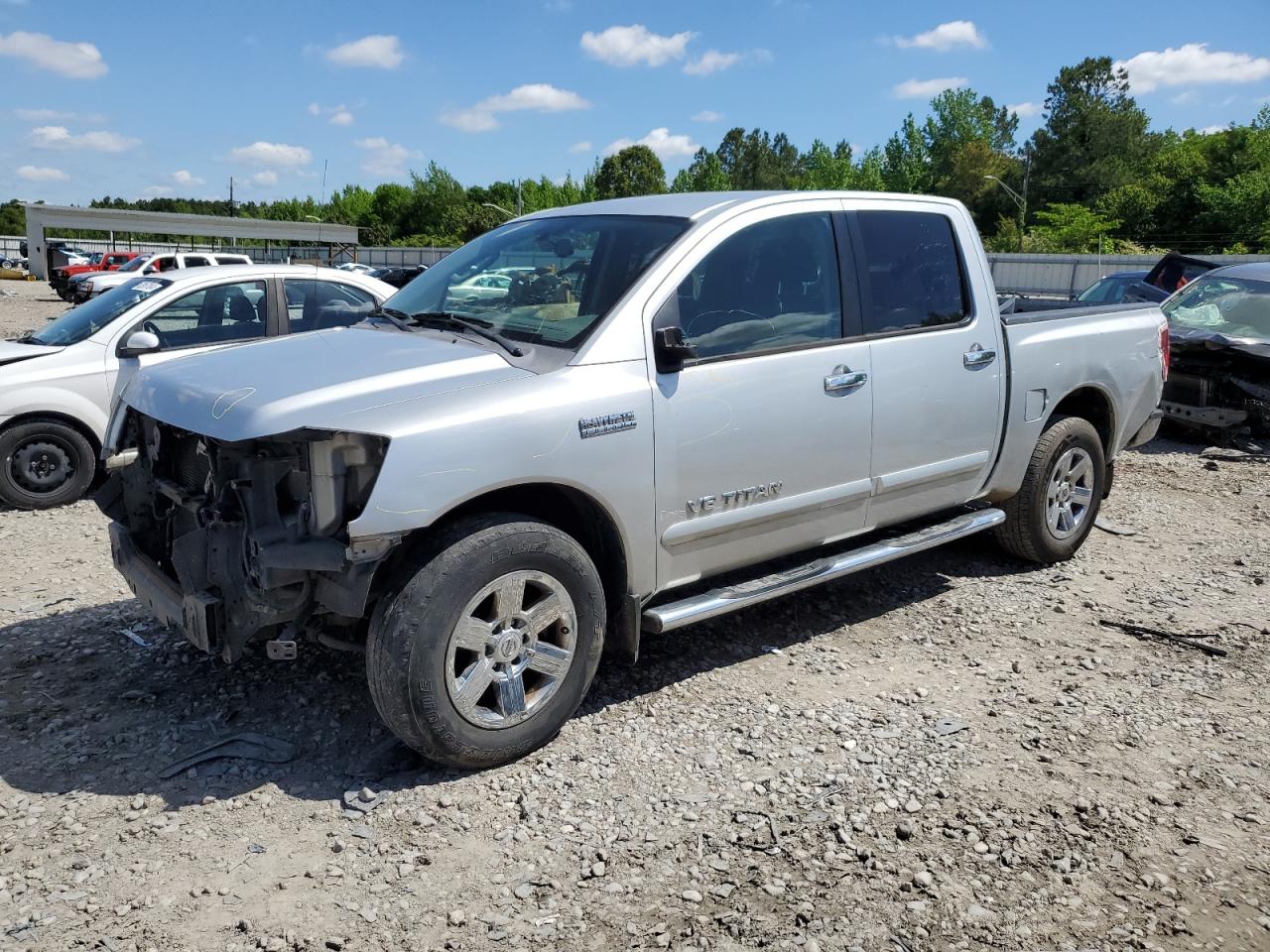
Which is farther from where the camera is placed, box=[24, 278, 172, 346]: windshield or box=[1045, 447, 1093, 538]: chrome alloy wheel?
box=[24, 278, 172, 346]: windshield

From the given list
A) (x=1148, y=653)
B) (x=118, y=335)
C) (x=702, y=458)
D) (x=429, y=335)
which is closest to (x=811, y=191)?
(x=702, y=458)

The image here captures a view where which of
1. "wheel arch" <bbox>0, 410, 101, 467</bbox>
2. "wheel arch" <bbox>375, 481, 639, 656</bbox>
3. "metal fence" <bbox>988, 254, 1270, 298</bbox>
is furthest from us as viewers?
"metal fence" <bbox>988, 254, 1270, 298</bbox>

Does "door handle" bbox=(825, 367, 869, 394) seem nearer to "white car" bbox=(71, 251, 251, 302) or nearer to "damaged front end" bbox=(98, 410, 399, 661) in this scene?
"damaged front end" bbox=(98, 410, 399, 661)

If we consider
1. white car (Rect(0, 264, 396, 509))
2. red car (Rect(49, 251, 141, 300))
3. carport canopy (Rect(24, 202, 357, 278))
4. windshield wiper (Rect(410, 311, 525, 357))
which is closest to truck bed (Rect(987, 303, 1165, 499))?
windshield wiper (Rect(410, 311, 525, 357))

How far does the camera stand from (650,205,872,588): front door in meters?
3.95

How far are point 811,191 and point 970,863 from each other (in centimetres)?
311

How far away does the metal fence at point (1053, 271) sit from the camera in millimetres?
37250

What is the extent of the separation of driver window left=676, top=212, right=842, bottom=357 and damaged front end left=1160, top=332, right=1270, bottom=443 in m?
6.74

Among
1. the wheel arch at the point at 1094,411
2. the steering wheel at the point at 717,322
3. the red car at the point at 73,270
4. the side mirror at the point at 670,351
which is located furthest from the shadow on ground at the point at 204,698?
the red car at the point at 73,270

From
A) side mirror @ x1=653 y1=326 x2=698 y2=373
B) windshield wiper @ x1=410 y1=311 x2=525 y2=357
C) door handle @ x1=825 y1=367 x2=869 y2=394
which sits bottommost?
door handle @ x1=825 y1=367 x2=869 y2=394

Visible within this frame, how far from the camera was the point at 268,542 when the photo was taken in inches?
132

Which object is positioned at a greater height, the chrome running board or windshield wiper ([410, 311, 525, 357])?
windshield wiper ([410, 311, 525, 357])

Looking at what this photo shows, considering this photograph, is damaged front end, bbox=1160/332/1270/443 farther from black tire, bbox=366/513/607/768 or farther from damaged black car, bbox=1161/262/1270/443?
black tire, bbox=366/513/607/768

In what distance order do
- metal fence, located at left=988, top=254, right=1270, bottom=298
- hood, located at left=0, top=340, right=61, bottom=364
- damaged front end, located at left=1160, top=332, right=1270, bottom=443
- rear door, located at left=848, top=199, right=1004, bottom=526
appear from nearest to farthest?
rear door, located at left=848, top=199, right=1004, bottom=526, hood, located at left=0, top=340, right=61, bottom=364, damaged front end, located at left=1160, top=332, right=1270, bottom=443, metal fence, located at left=988, top=254, right=1270, bottom=298
